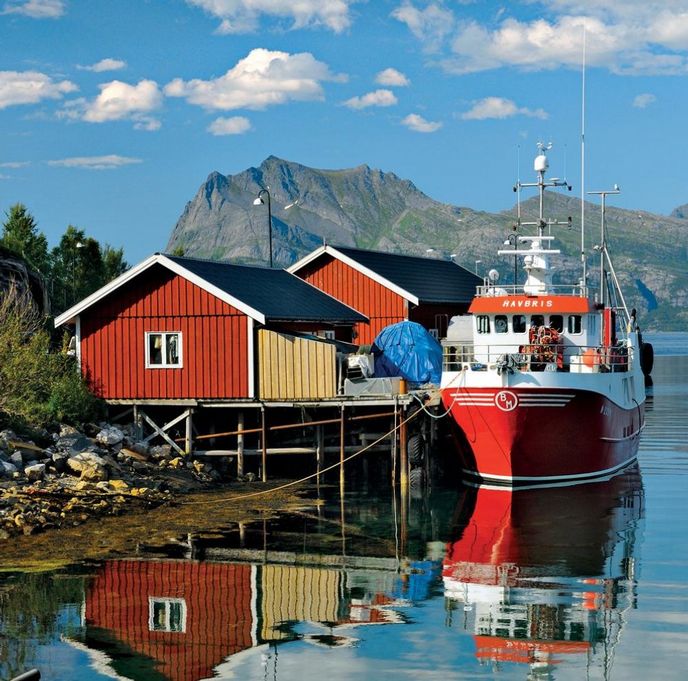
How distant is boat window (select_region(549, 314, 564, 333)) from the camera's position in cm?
3809

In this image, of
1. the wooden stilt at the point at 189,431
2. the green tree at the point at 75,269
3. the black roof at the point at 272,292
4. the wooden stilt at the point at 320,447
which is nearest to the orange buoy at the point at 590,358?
the wooden stilt at the point at 320,447

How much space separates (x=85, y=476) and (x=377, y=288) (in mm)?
18897

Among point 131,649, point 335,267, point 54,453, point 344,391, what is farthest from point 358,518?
point 335,267

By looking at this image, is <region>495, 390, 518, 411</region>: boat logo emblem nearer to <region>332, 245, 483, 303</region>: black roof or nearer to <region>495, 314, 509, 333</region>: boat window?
<region>495, 314, 509, 333</region>: boat window

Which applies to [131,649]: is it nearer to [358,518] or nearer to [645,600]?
[645,600]

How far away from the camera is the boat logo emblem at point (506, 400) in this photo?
112ft

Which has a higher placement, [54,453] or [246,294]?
[246,294]

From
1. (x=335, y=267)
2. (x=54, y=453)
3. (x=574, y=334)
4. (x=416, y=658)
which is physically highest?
(x=335, y=267)

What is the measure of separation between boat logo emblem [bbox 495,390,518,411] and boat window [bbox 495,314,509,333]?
4271 millimetres

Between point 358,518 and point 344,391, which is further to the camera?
point 344,391

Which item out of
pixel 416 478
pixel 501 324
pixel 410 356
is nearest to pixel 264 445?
pixel 416 478

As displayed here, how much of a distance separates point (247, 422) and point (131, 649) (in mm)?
20458

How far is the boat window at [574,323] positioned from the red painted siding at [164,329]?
1018 centimetres

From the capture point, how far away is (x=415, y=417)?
37.8 meters
